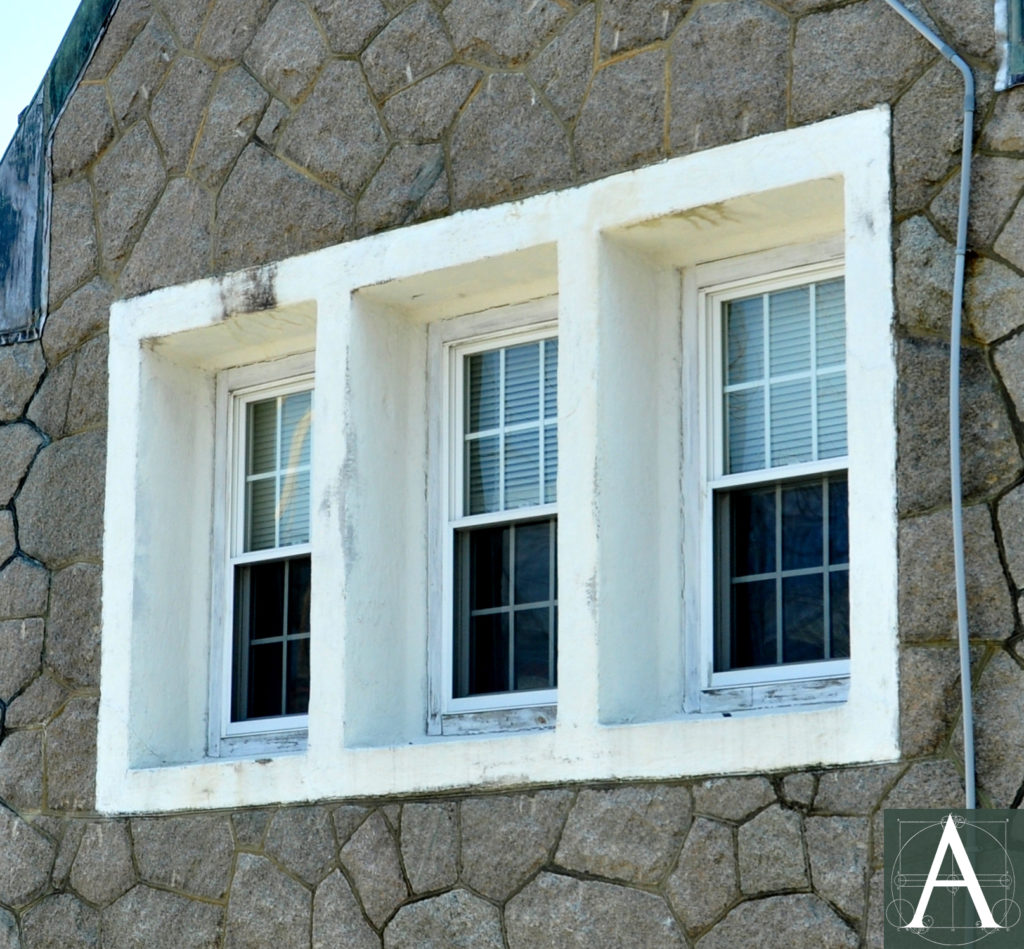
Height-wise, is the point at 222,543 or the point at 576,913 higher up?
the point at 222,543

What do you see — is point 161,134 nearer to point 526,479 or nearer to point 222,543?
point 222,543

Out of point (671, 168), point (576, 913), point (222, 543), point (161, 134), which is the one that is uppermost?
point (161, 134)

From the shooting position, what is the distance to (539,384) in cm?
702

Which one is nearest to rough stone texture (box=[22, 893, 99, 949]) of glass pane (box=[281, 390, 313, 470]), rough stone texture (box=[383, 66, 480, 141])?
glass pane (box=[281, 390, 313, 470])

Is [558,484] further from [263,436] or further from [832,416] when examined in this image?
[263,436]

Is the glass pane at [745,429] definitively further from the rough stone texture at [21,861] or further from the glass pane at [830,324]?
the rough stone texture at [21,861]

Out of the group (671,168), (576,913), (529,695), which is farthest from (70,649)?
(671,168)

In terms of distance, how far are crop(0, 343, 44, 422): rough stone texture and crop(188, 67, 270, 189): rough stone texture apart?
3.49ft

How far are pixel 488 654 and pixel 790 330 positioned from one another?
1.56 metres

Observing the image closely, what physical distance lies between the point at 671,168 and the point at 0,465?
325 cm

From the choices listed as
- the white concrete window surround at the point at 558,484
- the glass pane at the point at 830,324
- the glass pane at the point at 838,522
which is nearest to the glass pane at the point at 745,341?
the white concrete window surround at the point at 558,484

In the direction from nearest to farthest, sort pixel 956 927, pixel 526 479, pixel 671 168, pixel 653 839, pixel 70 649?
pixel 956 927, pixel 653 839, pixel 671 168, pixel 526 479, pixel 70 649

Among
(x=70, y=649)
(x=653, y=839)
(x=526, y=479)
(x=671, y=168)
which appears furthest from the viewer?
(x=70, y=649)

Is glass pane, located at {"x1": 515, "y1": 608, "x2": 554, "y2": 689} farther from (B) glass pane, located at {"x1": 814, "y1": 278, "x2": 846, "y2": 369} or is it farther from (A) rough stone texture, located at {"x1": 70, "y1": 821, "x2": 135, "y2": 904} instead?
(A) rough stone texture, located at {"x1": 70, "y1": 821, "x2": 135, "y2": 904}
